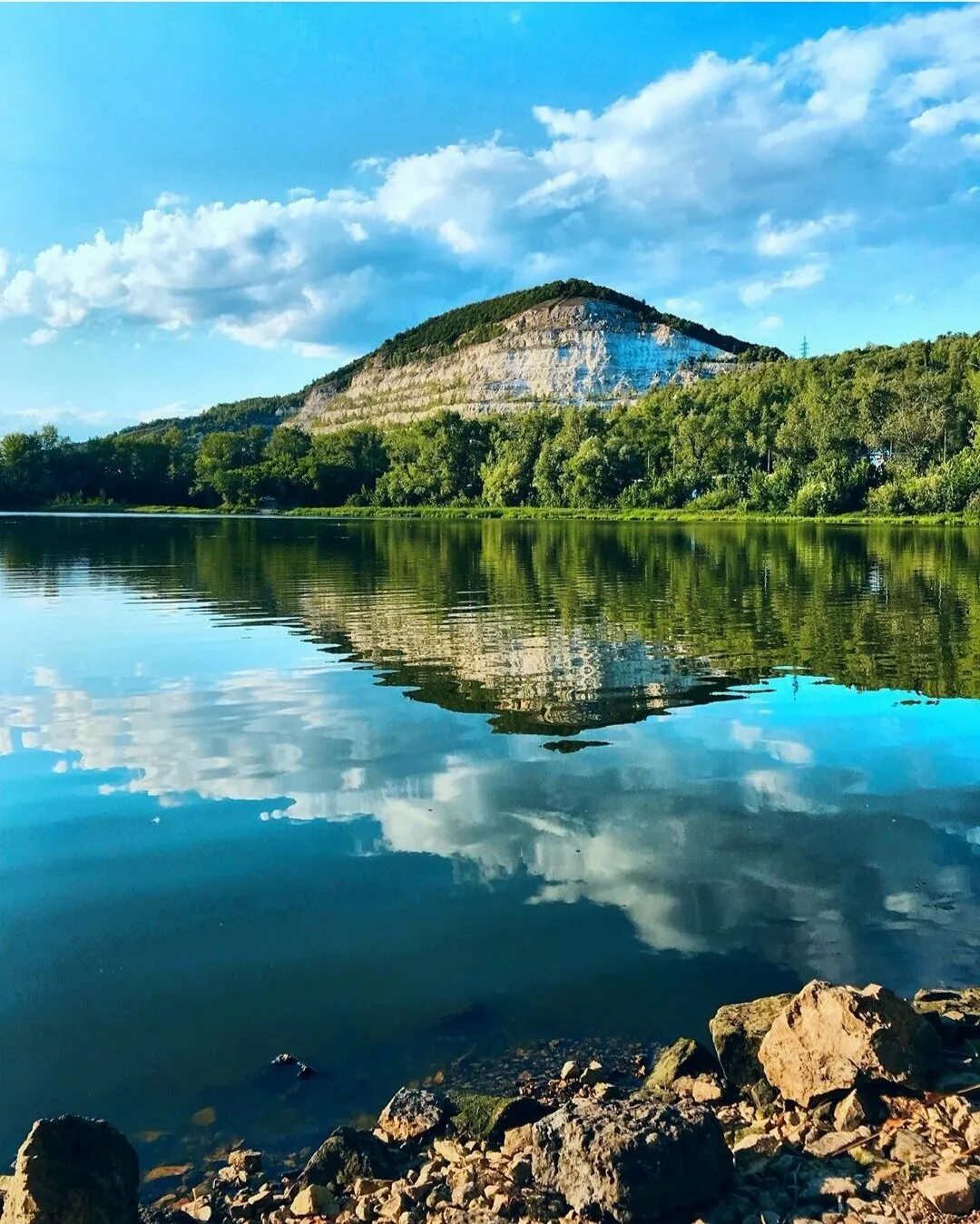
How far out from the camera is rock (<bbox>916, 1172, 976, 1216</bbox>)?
17.7ft

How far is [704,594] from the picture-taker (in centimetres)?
3922

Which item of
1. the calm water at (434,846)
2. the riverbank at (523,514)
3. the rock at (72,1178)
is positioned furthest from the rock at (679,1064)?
the riverbank at (523,514)

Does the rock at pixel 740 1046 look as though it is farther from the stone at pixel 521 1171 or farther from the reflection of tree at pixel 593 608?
the reflection of tree at pixel 593 608

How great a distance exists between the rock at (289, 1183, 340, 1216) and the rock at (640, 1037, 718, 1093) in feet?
7.83

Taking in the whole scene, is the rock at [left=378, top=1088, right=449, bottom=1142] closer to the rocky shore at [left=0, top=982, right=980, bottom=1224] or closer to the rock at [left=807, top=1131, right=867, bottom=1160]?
the rocky shore at [left=0, top=982, right=980, bottom=1224]

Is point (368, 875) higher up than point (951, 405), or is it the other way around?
point (951, 405)

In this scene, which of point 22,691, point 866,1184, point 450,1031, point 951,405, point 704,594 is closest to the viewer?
point 866,1184

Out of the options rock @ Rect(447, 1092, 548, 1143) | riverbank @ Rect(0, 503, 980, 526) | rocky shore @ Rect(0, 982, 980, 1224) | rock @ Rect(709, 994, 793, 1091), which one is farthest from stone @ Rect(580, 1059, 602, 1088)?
riverbank @ Rect(0, 503, 980, 526)

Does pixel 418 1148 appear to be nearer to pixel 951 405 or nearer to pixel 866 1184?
pixel 866 1184

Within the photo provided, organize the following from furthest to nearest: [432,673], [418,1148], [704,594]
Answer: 1. [704,594]
2. [432,673]
3. [418,1148]

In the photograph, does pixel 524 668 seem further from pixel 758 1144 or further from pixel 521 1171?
pixel 521 1171

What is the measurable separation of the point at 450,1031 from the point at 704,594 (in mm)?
32863

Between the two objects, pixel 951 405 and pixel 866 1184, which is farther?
pixel 951 405

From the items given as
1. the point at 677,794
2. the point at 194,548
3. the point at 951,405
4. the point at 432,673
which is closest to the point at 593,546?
the point at 194,548
